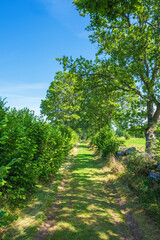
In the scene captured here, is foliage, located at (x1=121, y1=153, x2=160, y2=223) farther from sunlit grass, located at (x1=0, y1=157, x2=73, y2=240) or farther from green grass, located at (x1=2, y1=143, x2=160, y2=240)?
sunlit grass, located at (x1=0, y1=157, x2=73, y2=240)

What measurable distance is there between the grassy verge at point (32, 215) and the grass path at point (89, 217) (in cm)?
24

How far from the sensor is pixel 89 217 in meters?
4.50

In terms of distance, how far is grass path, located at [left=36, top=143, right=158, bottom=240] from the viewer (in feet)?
12.2

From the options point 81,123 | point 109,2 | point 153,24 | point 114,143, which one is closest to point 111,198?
point 114,143

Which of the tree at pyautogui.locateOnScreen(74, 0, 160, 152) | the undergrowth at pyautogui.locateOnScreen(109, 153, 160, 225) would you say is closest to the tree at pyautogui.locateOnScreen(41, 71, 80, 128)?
the tree at pyautogui.locateOnScreen(74, 0, 160, 152)

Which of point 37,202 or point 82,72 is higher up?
point 82,72

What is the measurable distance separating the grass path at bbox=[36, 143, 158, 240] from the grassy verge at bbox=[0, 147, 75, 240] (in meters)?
0.24

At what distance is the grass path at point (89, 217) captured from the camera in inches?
146

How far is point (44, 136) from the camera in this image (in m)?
6.91

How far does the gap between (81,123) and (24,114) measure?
2861 cm

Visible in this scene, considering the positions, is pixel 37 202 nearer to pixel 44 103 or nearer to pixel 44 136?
pixel 44 136

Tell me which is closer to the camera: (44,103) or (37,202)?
(37,202)

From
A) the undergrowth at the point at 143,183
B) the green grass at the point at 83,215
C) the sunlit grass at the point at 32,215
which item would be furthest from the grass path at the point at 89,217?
the undergrowth at the point at 143,183

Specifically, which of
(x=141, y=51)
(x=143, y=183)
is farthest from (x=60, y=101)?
(x=143, y=183)
